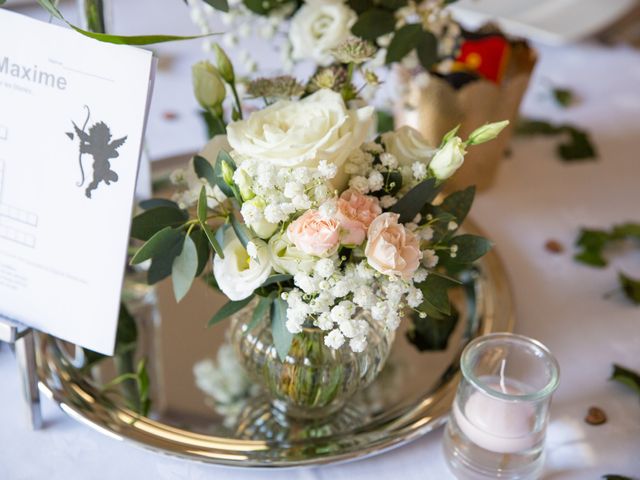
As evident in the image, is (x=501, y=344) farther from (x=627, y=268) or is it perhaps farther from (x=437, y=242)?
(x=627, y=268)

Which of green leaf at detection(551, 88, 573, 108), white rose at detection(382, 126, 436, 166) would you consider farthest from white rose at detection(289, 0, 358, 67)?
green leaf at detection(551, 88, 573, 108)

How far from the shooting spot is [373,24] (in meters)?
1.06

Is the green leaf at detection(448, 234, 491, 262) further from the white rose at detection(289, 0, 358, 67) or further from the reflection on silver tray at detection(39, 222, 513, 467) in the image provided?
the white rose at detection(289, 0, 358, 67)

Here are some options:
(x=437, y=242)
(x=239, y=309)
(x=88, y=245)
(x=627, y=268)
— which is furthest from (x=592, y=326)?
(x=88, y=245)

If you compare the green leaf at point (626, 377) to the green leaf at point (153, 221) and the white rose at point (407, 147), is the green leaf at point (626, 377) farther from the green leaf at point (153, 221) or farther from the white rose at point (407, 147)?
the green leaf at point (153, 221)

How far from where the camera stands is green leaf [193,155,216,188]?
831 mm

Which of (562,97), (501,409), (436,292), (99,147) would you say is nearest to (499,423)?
(501,409)

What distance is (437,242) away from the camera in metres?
0.82

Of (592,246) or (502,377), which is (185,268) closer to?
(502,377)

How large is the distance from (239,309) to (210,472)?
182 mm

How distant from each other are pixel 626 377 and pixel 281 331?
472mm

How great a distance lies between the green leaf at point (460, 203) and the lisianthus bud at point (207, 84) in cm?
26

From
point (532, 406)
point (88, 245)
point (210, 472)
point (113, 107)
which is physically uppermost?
point (113, 107)

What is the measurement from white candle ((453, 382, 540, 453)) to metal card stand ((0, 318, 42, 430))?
18.2 inches
